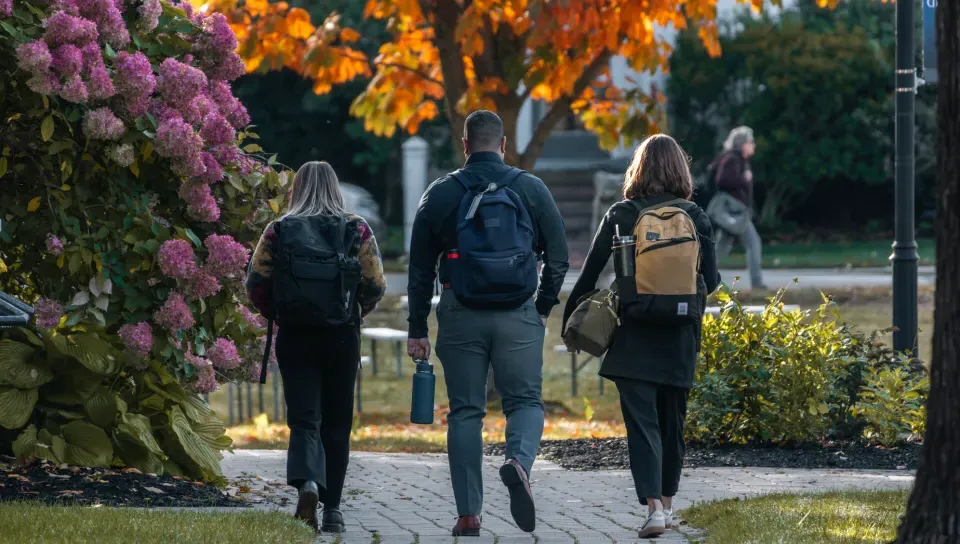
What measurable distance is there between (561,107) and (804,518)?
280 inches

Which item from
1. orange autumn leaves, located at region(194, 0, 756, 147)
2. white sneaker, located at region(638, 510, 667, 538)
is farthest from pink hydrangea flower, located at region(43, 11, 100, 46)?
orange autumn leaves, located at region(194, 0, 756, 147)

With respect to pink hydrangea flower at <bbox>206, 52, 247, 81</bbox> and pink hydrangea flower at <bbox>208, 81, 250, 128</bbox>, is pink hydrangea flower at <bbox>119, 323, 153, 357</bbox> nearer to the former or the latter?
pink hydrangea flower at <bbox>208, 81, 250, 128</bbox>

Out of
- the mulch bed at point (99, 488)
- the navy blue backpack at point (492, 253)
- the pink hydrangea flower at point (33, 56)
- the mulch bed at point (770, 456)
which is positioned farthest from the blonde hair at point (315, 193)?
the mulch bed at point (770, 456)

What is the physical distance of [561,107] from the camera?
1260 cm

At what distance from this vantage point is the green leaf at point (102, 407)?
282 inches

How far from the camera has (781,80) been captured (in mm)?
28969

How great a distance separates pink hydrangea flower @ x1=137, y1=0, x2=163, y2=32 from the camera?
7196 mm

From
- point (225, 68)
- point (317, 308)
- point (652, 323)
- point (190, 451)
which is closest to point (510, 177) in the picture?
point (652, 323)

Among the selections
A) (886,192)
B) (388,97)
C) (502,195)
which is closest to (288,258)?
(502,195)

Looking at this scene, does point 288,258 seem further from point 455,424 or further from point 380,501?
point 380,501

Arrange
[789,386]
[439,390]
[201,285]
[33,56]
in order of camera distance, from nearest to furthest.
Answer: [33,56]
[201,285]
[789,386]
[439,390]

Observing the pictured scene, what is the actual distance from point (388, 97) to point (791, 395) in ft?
20.3

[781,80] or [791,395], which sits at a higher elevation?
[781,80]

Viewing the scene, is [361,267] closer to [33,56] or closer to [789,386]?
[33,56]
